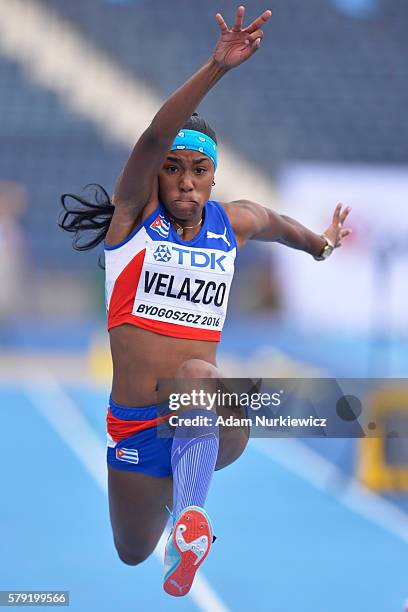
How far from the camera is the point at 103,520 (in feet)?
22.9

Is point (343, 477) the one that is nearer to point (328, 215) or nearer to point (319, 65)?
point (328, 215)

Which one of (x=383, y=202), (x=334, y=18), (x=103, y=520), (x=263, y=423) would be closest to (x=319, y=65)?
(x=334, y=18)

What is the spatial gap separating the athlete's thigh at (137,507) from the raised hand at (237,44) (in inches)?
59.0

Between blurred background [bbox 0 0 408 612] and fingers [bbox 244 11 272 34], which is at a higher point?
fingers [bbox 244 11 272 34]

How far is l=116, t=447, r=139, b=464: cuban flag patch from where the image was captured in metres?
3.82

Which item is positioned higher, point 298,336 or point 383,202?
point 383,202

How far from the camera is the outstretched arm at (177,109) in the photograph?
328cm

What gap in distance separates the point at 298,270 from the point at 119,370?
13.6m

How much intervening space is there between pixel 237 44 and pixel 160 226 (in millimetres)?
674

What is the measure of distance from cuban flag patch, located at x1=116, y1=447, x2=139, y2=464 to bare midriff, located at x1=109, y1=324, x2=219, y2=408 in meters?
0.18

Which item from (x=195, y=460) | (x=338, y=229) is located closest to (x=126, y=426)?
(x=195, y=460)

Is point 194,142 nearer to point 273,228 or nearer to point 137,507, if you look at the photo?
point 273,228

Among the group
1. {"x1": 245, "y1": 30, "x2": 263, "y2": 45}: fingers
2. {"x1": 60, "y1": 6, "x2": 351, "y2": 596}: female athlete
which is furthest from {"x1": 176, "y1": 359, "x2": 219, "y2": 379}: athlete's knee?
{"x1": 245, "y1": 30, "x2": 263, "y2": 45}: fingers

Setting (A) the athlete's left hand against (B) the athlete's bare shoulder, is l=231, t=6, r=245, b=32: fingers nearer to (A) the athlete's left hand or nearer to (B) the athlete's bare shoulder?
(B) the athlete's bare shoulder
